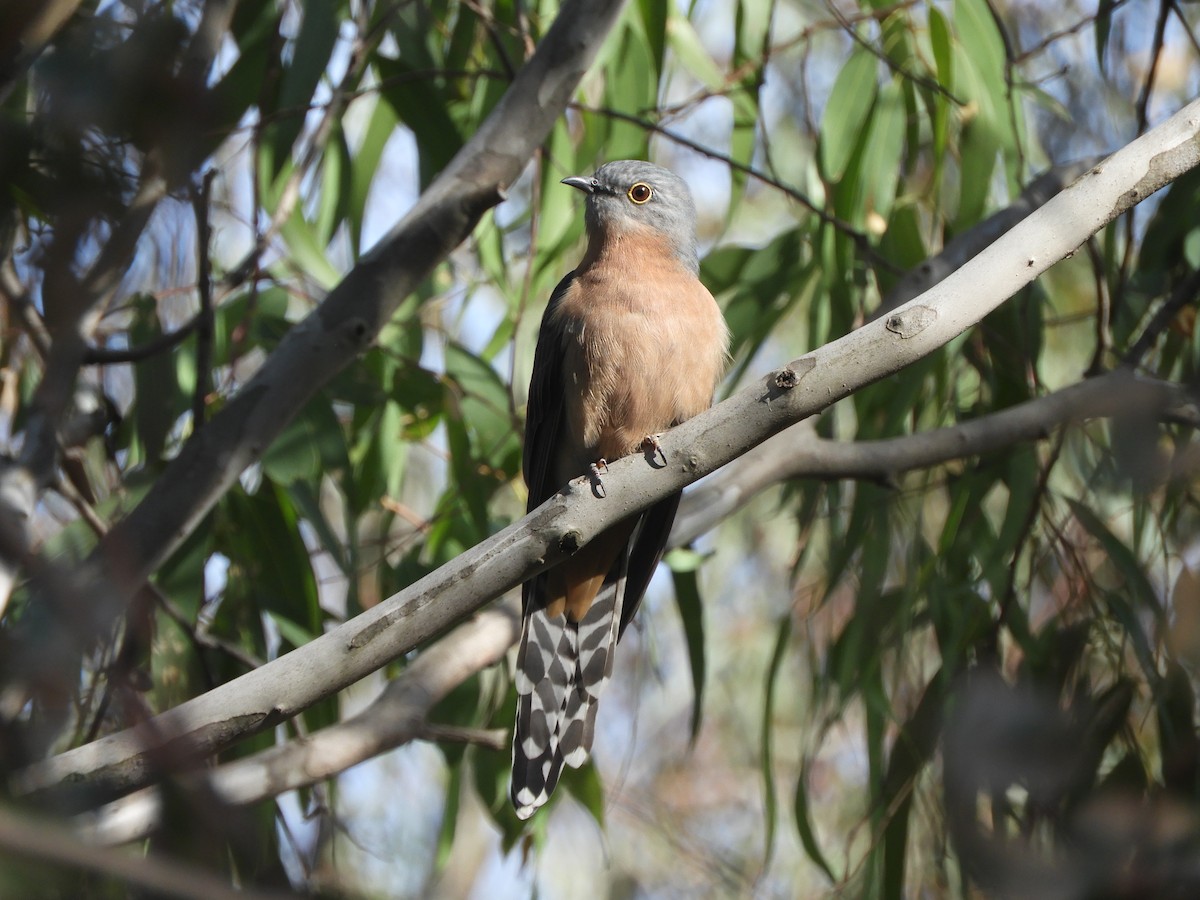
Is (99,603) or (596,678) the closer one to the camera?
(99,603)

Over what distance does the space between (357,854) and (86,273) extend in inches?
251

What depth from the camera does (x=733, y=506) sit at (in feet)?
13.8

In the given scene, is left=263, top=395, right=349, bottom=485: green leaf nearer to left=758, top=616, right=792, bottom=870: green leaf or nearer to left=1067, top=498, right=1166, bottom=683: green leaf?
left=758, top=616, right=792, bottom=870: green leaf

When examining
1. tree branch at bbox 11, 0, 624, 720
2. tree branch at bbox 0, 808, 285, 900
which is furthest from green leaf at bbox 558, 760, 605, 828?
tree branch at bbox 0, 808, 285, 900

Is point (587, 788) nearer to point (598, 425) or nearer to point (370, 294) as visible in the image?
point (598, 425)

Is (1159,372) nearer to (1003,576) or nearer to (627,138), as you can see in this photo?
(1003,576)

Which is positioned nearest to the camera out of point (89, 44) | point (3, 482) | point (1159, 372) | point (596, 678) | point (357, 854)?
point (89, 44)

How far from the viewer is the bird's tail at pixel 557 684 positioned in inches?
146

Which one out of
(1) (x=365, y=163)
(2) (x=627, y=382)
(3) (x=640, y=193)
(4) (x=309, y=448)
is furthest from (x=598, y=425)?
(1) (x=365, y=163)

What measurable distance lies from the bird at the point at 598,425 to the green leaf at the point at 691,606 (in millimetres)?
368

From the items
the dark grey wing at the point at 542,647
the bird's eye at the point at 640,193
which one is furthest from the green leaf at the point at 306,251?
the bird's eye at the point at 640,193

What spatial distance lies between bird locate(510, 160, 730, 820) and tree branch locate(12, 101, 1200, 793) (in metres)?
1.27

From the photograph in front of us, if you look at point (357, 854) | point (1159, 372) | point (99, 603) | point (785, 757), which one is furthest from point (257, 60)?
point (785, 757)

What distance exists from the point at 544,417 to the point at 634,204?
3.43ft
